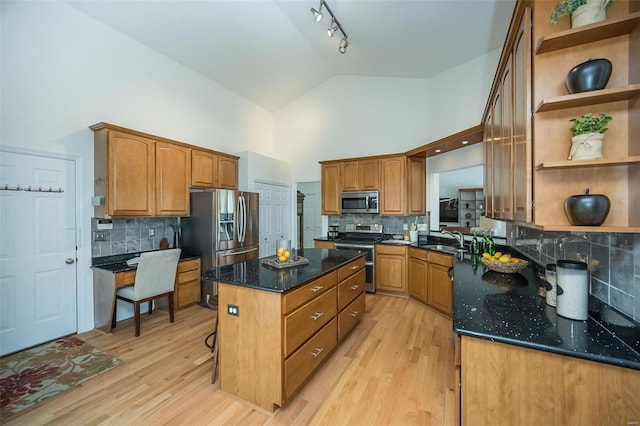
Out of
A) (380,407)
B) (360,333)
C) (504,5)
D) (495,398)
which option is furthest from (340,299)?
(504,5)

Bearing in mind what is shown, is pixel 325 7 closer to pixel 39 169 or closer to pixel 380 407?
pixel 39 169

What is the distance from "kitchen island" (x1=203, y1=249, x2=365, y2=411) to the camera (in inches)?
70.7

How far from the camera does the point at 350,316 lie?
2.87 metres

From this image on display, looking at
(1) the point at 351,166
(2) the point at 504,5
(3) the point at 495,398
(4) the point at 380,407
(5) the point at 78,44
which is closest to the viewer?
(3) the point at 495,398

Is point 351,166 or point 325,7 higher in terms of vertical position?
point 325,7

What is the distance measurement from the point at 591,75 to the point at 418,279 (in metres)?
3.26

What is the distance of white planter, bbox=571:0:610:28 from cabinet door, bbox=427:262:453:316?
2.66 metres

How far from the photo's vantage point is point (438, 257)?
3523 millimetres

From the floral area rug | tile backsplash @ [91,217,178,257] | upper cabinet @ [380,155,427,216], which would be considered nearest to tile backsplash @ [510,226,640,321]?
upper cabinet @ [380,155,427,216]

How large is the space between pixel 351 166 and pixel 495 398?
4.09m

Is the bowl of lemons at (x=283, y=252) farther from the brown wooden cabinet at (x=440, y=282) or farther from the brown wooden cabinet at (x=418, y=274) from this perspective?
the brown wooden cabinet at (x=418, y=274)

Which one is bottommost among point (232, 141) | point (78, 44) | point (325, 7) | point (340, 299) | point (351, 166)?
point (340, 299)

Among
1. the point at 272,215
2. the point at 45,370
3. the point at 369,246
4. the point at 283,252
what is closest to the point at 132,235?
the point at 45,370

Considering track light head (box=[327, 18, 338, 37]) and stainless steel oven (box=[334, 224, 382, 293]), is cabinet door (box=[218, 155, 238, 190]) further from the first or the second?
track light head (box=[327, 18, 338, 37])
